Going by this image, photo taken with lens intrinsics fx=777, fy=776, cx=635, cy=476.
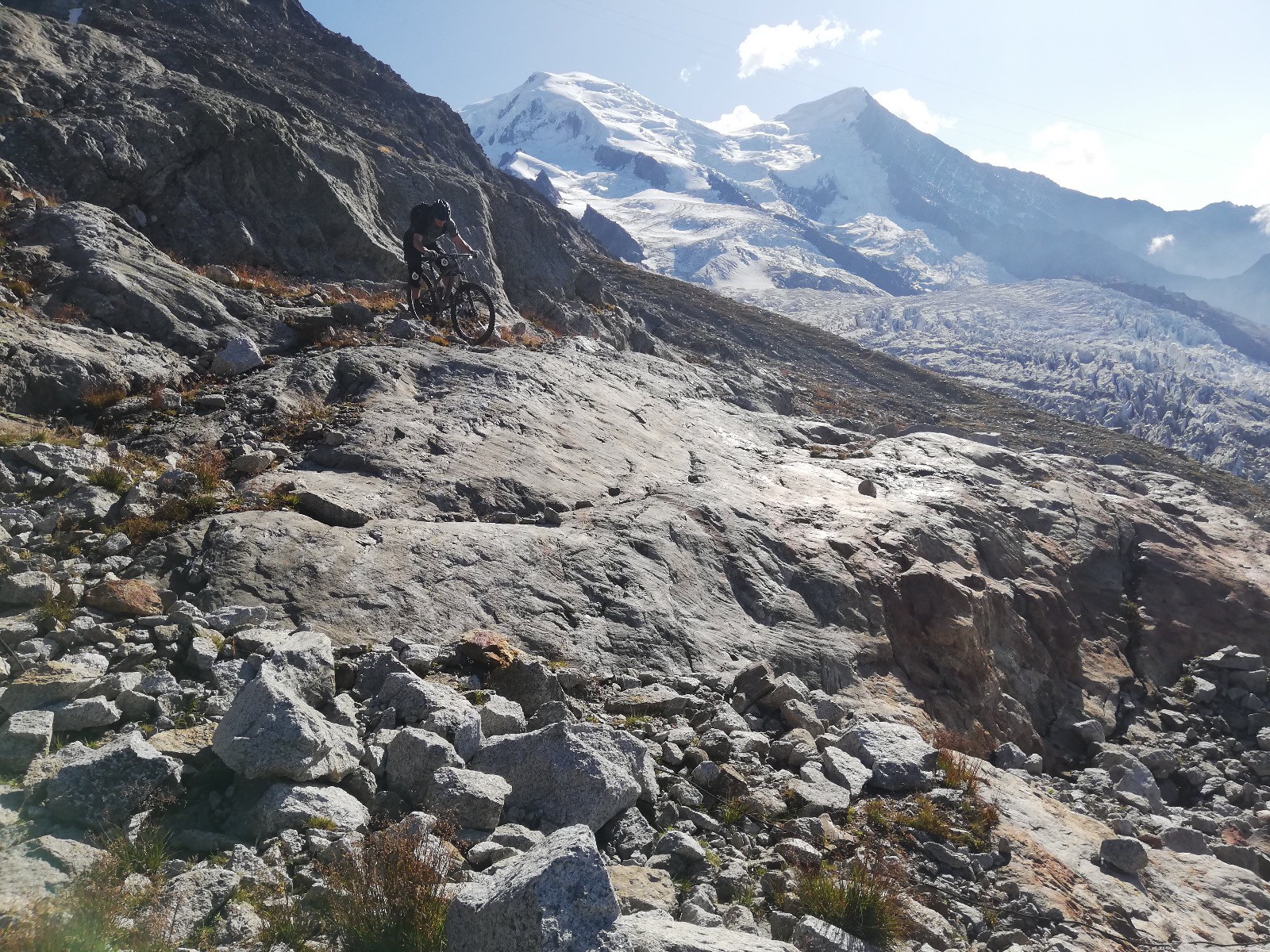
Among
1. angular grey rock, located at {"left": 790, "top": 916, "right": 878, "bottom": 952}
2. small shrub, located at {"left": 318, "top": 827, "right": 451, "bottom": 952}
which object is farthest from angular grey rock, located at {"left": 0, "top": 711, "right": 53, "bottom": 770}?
angular grey rock, located at {"left": 790, "top": 916, "right": 878, "bottom": 952}

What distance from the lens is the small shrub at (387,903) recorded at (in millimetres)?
3727

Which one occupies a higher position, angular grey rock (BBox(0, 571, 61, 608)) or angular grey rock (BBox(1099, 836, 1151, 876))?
angular grey rock (BBox(0, 571, 61, 608))

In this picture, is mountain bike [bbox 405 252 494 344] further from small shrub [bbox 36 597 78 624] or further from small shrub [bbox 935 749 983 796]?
small shrub [bbox 935 749 983 796]

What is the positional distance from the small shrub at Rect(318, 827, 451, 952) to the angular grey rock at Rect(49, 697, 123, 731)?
6.60ft

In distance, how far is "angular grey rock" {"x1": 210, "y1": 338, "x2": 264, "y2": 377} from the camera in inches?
484

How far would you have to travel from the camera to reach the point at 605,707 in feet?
24.1

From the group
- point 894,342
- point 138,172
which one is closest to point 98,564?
point 138,172

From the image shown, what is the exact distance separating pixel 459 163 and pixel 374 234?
6215 cm

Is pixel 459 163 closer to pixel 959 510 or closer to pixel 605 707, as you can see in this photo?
pixel 959 510

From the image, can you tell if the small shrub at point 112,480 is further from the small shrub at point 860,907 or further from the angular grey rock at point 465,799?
the small shrub at point 860,907

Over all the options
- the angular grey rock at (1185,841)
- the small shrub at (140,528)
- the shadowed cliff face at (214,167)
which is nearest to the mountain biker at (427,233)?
the shadowed cliff face at (214,167)

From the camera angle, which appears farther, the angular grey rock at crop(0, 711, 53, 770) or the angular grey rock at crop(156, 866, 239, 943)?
the angular grey rock at crop(0, 711, 53, 770)

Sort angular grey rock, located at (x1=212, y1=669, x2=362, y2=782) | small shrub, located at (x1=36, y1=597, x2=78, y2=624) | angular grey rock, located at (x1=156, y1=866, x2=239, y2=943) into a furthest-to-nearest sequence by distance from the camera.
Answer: small shrub, located at (x1=36, y1=597, x2=78, y2=624) < angular grey rock, located at (x1=212, y1=669, x2=362, y2=782) < angular grey rock, located at (x1=156, y1=866, x2=239, y2=943)

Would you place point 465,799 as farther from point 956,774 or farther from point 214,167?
point 214,167
